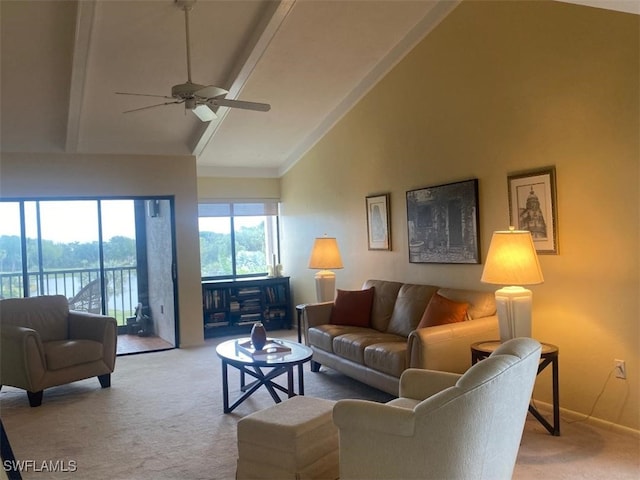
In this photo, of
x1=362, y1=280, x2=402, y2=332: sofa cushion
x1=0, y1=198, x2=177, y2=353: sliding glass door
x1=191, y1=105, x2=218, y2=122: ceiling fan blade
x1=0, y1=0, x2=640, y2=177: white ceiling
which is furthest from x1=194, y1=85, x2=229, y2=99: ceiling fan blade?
x1=0, y1=198, x2=177, y2=353: sliding glass door

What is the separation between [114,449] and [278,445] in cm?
138

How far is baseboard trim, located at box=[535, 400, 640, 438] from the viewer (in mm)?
3229

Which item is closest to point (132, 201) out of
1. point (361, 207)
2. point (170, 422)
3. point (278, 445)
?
point (361, 207)

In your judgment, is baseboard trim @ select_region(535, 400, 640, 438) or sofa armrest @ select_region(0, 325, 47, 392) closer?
baseboard trim @ select_region(535, 400, 640, 438)

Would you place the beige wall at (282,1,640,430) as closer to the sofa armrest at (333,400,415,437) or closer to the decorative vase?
the decorative vase

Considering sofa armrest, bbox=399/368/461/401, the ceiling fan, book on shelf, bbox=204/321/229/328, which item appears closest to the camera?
sofa armrest, bbox=399/368/461/401

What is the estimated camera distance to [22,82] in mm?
4602

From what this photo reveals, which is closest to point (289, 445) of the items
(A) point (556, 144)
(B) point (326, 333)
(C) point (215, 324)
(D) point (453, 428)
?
(D) point (453, 428)

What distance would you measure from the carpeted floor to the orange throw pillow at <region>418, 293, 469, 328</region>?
0.77 meters

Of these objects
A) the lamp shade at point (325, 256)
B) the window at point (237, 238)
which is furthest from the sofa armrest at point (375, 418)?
the window at point (237, 238)

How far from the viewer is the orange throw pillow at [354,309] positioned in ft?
16.5

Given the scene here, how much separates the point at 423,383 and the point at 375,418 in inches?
32.9

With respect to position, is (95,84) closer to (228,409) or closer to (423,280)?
(228,409)

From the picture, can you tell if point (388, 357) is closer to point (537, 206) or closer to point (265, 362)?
point (265, 362)
